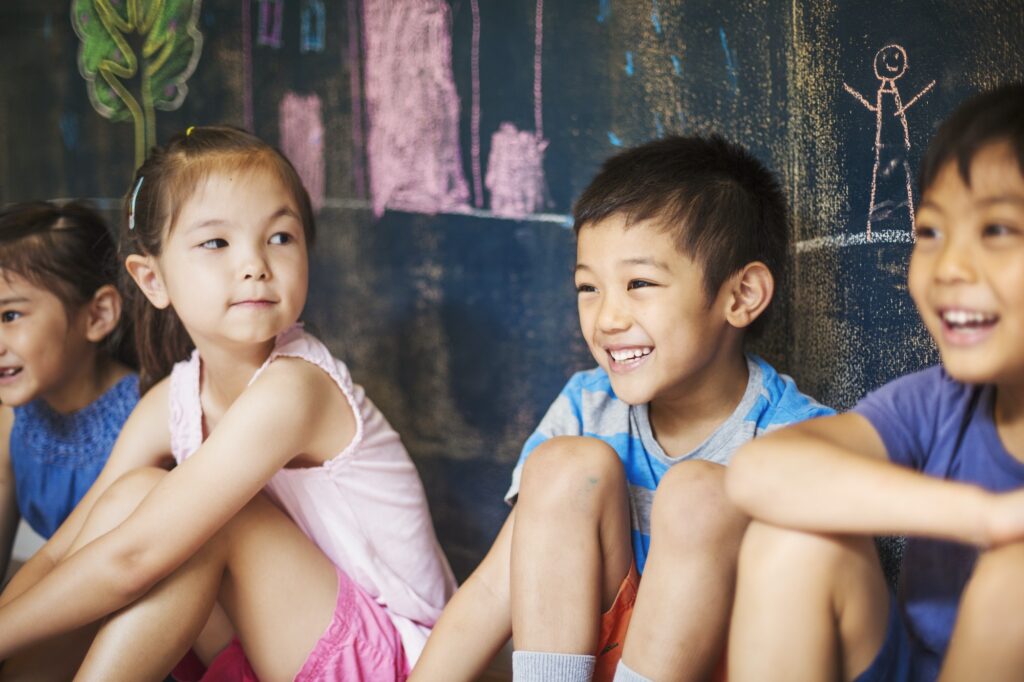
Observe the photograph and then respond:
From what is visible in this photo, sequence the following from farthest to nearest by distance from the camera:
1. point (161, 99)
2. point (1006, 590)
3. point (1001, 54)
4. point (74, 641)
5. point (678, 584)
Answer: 1. point (161, 99)
2. point (74, 641)
3. point (1001, 54)
4. point (678, 584)
5. point (1006, 590)

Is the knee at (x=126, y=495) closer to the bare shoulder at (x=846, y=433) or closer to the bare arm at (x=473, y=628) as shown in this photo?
the bare arm at (x=473, y=628)

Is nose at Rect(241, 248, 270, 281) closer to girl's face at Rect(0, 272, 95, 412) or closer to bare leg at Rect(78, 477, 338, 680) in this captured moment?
bare leg at Rect(78, 477, 338, 680)

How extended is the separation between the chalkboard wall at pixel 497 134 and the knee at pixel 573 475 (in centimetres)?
47

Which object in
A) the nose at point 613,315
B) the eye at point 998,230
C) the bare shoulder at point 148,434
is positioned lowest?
the bare shoulder at point 148,434

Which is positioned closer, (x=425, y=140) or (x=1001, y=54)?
(x=1001, y=54)

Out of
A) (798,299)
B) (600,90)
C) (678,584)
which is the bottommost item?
(678,584)

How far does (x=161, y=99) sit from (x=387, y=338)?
2.66ft

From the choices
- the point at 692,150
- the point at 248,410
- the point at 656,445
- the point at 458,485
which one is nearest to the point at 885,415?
the point at 656,445

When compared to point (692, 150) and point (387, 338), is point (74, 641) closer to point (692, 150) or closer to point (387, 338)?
point (387, 338)

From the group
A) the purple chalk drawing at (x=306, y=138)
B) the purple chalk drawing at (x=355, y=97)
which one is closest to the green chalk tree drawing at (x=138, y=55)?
the purple chalk drawing at (x=306, y=138)

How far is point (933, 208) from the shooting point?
3.48ft

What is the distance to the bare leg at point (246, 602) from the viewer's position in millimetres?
1371

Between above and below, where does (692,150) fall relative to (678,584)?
above

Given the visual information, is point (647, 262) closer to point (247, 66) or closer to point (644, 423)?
point (644, 423)
